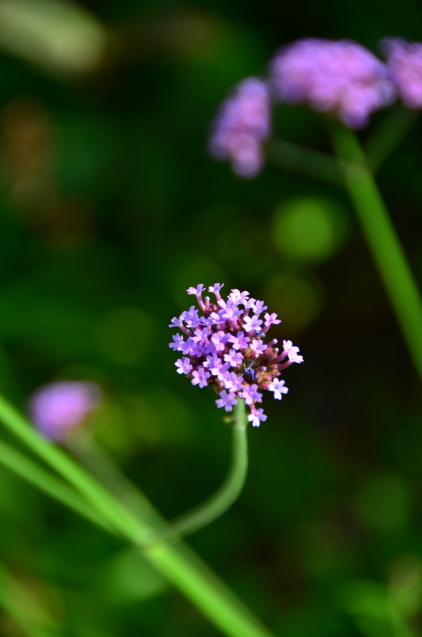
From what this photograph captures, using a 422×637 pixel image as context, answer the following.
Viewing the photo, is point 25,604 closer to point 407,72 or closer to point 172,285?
point 172,285

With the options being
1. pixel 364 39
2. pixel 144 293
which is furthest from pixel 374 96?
pixel 144 293

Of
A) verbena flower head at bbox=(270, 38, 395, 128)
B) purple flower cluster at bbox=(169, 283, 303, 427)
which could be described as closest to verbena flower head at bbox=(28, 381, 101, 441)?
purple flower cluster at bbox=(169, 283, 303, 427)

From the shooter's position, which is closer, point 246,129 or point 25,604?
point 246,129

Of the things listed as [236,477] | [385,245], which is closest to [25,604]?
[236,477]

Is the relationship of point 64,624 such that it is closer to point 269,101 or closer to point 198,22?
point 269,101

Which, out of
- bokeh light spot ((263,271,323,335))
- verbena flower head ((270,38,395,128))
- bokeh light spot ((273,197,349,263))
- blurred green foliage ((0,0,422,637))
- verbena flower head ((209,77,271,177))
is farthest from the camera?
bokeh light spot ((263,271,323,335))

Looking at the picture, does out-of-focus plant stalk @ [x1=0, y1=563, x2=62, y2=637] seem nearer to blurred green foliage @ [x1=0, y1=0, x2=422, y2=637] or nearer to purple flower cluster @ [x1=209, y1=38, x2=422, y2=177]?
blurred green foliage @ [x1=0, y1=0, x2=422, y2=637]

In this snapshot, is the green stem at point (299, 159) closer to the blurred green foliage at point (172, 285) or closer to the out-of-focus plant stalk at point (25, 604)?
the blurred green foliage at point (172, 285)

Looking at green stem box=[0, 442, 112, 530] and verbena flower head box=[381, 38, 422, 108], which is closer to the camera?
green stem box=[0, 442, 112, 530]
